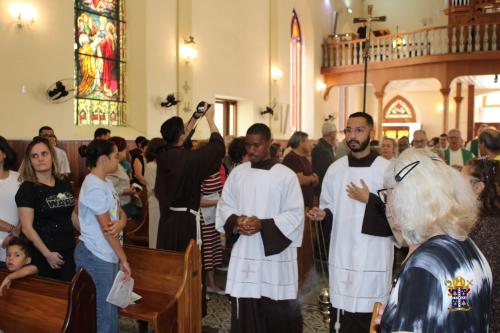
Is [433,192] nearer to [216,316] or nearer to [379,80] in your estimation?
[216,316]

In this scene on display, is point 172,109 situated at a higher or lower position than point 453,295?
higher

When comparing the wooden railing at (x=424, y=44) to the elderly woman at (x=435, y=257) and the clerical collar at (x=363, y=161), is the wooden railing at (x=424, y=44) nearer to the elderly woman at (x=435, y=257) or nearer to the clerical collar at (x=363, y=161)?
the clerical collar at (x=363, y=161)

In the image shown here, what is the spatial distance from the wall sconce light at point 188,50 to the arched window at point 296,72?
6.83 meters

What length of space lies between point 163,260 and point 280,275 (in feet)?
2.92

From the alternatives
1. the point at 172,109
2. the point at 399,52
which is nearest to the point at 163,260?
the point at 172,109

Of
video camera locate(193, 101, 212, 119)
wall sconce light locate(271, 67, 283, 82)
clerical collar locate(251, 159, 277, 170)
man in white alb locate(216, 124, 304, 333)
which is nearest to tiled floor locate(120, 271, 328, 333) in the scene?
man in white alb locate(216, 124, 304, 333)

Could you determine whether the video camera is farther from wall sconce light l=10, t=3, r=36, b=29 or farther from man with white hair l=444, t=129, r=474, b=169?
man with white hair l=444, t=129, r=474, b=169

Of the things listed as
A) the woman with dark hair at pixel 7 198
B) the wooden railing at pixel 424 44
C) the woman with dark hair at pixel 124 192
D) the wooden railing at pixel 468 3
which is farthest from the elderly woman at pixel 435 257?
the wooden railing at pixel 468 3

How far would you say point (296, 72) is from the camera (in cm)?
1758

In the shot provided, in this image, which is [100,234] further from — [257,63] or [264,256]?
[257,63]

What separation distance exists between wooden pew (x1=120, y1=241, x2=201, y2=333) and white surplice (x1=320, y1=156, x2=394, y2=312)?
100cm

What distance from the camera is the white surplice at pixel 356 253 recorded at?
3369mm

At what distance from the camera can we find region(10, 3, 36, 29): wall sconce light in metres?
7.34

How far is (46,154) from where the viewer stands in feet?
11.4
